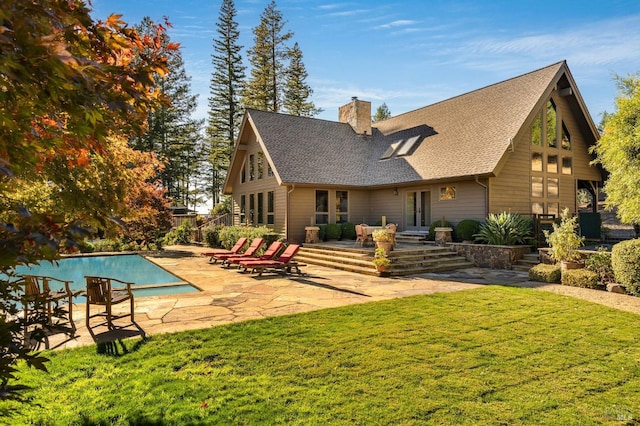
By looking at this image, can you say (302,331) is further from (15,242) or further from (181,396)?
(15,242)

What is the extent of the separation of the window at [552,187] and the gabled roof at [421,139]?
3.23 meters

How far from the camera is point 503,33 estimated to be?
1349 centimetres

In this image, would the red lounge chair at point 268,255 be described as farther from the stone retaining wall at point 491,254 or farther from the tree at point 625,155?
the tree at point 625,155

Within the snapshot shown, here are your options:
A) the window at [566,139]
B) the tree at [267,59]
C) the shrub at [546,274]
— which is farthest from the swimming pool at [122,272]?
the tree at [267,59]

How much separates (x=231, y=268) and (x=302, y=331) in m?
8.37

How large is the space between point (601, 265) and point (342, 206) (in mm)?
11867

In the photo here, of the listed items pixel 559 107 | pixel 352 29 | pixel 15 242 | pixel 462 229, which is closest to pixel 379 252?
pixel 462 229

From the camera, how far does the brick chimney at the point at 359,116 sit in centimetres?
2438

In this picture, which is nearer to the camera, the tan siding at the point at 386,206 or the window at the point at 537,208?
the window at the point at 537,208

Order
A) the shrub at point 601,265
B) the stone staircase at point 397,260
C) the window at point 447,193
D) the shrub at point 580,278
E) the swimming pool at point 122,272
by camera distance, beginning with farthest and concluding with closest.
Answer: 1. the window at point 447,193
2. the stone staircase at point 397,260
3. the swimming pool at point 122,272
4. the shrub at point 601,265
5. the shrub at point 580,278

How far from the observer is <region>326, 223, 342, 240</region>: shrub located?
18.4 metres

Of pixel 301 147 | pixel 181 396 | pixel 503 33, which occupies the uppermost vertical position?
pixel 503 33

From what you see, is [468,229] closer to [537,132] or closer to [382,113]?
[537,132]

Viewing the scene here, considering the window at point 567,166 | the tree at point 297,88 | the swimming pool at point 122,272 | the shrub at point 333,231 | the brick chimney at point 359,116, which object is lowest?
the swimming pool at point 122,272
